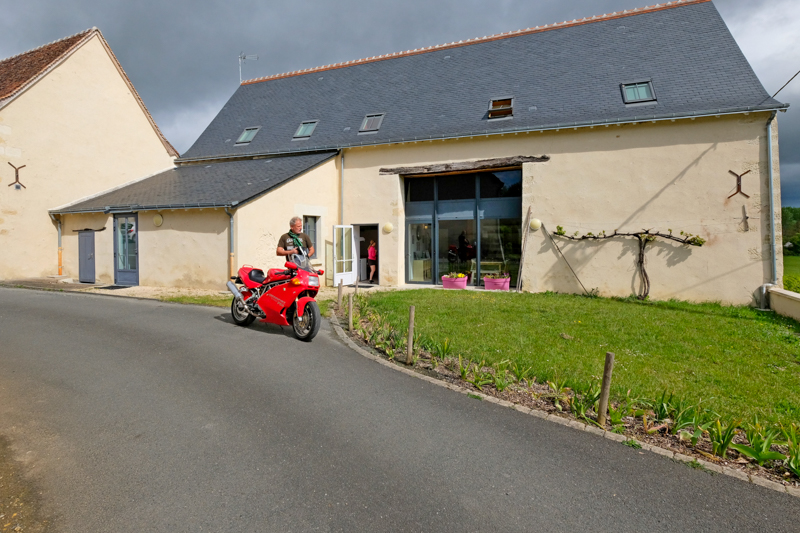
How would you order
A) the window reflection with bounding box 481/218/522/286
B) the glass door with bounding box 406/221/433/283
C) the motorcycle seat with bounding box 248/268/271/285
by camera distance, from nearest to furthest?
1. the motorcycle seat with bounding box 248/268/271/285
2. the window reflection with bounding box 481/218/522/286
3. the glass door with bounding box 406/221/433/283

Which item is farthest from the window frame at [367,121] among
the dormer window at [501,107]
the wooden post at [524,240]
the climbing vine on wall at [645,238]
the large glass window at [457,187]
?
the climbing vine on wall at [645,238]

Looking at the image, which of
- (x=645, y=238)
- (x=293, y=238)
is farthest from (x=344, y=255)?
(x=645, y=238)

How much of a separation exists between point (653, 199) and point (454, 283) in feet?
18.6

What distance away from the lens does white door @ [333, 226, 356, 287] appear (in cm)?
1364

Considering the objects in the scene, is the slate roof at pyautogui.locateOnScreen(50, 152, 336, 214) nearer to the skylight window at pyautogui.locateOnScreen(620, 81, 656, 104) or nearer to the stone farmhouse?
the stone farmhouse

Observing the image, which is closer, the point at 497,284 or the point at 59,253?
the point at 497,284

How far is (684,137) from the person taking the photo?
10.9 m

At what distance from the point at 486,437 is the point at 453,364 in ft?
6.13

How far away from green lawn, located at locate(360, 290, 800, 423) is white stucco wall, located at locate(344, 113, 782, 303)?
105 centimetres

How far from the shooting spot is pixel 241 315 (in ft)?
24.9

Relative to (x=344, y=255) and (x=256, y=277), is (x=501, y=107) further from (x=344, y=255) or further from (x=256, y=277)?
(x=256, y=277)

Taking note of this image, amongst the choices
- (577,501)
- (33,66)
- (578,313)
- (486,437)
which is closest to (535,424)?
(486,437)

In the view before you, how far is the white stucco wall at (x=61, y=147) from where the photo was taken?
13.8 m

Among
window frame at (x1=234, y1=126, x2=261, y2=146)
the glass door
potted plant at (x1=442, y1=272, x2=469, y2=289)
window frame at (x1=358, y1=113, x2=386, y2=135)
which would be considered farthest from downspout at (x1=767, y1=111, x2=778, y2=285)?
window frame at (x1=234, y1=126, x2=261, y2=146)
